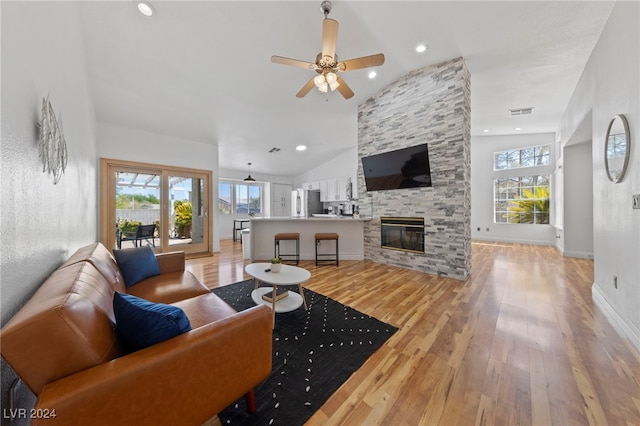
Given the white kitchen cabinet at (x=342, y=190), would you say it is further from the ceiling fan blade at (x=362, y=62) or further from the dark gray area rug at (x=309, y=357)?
the dark gray area rug at (x=309, y=357)

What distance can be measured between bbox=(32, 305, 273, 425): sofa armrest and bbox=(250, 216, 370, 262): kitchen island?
11.8 feet

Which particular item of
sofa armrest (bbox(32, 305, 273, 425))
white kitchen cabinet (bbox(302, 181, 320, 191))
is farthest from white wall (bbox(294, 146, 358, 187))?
sofa armrest (bbox(32, 305, 273, 425))

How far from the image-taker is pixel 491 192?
22.5 ft

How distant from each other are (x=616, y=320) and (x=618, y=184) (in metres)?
1.30

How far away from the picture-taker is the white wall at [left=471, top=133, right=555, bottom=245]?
6238mm

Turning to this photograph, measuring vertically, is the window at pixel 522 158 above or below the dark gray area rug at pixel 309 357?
above

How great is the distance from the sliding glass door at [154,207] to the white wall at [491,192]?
7.93 meters

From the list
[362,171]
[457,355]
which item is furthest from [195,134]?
[457,355]

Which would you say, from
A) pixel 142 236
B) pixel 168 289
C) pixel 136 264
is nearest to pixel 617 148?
pixel 168 289

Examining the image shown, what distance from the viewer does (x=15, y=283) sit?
3.32 ft

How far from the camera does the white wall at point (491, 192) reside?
6238 millimetres

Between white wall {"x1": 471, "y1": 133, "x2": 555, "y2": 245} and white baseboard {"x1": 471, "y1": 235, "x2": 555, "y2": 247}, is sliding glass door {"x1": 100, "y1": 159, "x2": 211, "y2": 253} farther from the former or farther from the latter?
white baseboard {"x1": 471, "y1": 235, "x2": 555, "y2": 247}

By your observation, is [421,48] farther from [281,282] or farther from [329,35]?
[281,282]

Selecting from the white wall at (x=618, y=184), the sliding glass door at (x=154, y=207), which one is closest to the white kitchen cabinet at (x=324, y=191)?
the sliding glass door at (x=154, y=207)
